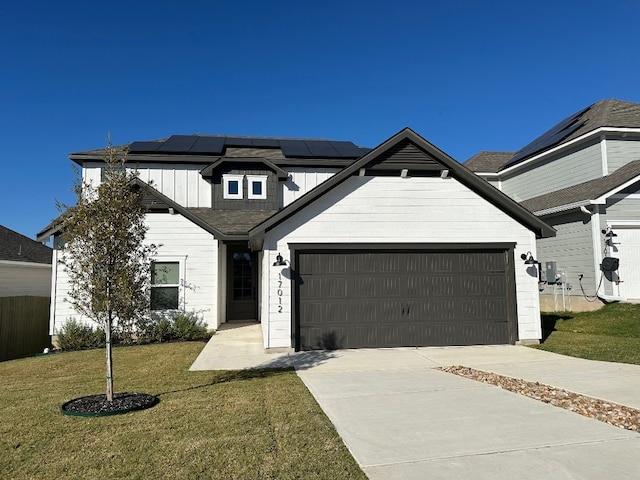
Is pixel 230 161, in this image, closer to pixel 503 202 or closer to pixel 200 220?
pixel 200 220

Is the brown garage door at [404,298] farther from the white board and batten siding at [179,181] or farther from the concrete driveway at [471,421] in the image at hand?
the white board and batten siding at [179,181]

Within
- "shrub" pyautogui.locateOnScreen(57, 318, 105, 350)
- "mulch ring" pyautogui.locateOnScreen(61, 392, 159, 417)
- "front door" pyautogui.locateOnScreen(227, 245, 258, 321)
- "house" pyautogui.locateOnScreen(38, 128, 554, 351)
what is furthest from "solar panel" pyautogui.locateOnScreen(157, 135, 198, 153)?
"mulch ring" pyautogui.locateOnScreen(61, 392, 159, 417)

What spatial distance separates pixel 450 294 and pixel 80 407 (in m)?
7.83

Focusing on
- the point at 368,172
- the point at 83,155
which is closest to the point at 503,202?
the point at 368,172

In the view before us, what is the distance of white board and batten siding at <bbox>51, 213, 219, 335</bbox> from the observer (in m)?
12.7

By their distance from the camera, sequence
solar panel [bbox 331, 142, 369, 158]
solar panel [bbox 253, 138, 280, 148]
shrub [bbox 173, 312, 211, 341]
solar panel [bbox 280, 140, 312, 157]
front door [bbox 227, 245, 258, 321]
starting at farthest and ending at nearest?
1. solar panel [bbox 253, 138, 280, 148]
2. solar panel [bbox 331, 142, 369, 158]
3. solar panel [bbox 280, 140, 312, 157]
4. front door [bbox 227, 245, 258, 321]
5. shrub [bbox 173, 312, 211, 341]

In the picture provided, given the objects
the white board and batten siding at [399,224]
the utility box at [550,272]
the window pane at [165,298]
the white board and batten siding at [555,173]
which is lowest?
the window pane at [165,298]

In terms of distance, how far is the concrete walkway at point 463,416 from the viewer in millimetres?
3848

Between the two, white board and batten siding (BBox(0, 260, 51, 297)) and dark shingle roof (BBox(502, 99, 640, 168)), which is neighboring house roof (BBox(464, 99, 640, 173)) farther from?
white board and batten siding (BBox(0, 260, 51, 297))

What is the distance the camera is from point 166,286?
497 inches

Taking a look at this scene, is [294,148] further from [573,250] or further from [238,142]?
[573,250]

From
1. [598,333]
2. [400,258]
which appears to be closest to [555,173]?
[598,333]

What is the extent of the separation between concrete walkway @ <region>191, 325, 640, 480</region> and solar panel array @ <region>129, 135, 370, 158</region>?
9.71 meters

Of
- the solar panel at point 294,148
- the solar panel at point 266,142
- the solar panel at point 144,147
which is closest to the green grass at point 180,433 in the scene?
the solar panel at point 144,147
